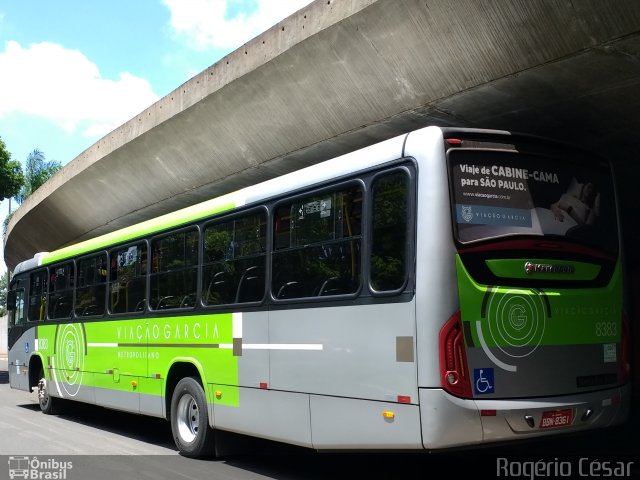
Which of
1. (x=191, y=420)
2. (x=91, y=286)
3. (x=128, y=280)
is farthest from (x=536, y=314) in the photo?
(x=91, y=286)

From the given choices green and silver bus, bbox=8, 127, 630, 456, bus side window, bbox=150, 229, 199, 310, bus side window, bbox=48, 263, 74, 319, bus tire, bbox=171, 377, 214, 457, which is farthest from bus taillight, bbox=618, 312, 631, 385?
bus side window, bbox=48, 263, 74, 319

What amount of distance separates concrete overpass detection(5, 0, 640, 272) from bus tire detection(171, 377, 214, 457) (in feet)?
17.8

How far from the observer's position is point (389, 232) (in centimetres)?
617

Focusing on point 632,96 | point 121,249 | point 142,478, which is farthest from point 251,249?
point 632,96

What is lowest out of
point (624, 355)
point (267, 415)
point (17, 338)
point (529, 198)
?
point (267, 415)

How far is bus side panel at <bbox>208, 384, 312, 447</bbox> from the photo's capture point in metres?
6.94

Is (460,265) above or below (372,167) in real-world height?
below

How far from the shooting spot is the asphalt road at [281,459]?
7684mm

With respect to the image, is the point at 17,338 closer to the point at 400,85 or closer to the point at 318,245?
the point at 400,85

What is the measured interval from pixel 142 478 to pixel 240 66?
791cm

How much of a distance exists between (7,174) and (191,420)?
20.5m

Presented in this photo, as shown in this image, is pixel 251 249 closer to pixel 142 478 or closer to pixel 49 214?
pixel 142 478

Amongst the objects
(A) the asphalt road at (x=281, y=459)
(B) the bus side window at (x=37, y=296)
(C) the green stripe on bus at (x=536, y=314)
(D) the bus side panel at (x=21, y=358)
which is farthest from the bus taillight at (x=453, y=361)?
(D) the bus side panel at (x=21, y=358)

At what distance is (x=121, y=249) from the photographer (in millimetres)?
10891
